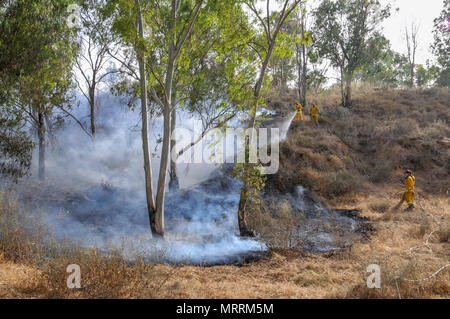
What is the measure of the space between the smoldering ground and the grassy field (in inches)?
27.0

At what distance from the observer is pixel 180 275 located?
5.36m

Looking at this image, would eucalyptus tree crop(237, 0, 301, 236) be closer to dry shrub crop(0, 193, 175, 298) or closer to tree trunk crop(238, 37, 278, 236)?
tree trunk crop(238, 37, 278, 236)

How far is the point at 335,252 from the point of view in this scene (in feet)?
23.5

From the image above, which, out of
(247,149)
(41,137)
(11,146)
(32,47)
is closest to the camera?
(247,149)

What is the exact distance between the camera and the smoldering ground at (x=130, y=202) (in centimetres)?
784

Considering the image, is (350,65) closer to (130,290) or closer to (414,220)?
(414,220)

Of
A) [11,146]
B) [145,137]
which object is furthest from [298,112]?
[11,146]

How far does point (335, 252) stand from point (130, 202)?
794cm

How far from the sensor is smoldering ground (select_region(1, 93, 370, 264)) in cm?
784

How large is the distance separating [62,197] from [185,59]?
7868 millimetres

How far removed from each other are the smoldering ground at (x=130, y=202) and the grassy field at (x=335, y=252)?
685mm
